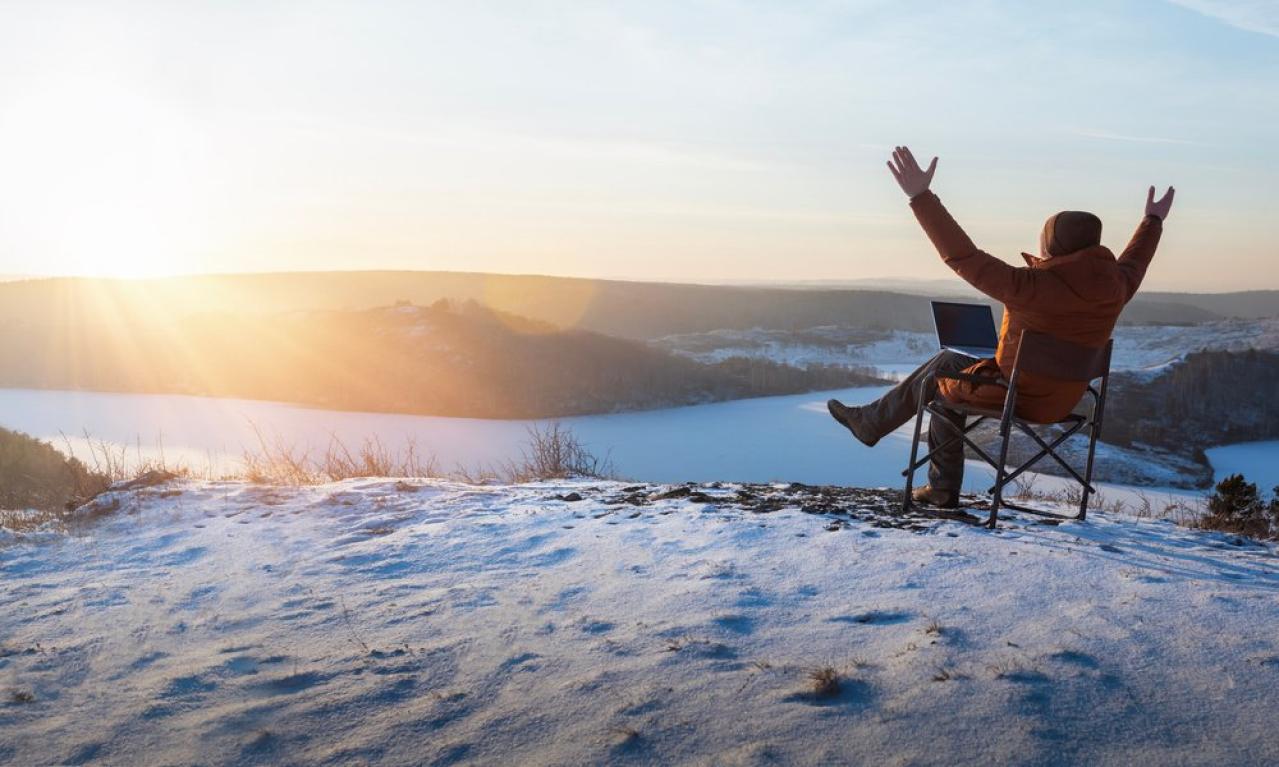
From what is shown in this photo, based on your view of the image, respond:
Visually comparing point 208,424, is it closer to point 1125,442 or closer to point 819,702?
point 819,702

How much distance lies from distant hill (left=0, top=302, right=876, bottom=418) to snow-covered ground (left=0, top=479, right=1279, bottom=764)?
22533 millimetres

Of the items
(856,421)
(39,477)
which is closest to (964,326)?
(856,421)

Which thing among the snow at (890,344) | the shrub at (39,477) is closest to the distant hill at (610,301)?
the snow at (890,344)

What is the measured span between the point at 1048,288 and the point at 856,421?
1657mm

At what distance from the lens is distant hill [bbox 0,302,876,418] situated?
28.3 meters

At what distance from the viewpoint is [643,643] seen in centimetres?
336

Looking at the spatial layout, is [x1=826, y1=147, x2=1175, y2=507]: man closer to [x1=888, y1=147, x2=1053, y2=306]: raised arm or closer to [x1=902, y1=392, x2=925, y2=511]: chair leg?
[x1=888, y1=147, x2=1053, y2=306]: raised arm

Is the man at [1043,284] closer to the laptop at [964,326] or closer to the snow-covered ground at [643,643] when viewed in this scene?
the laptop at [964,326]

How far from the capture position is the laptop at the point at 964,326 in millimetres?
5574

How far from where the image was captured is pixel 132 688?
317 cm

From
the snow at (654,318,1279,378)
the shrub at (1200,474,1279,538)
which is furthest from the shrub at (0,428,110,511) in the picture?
the snow at (654,318,1279,378)

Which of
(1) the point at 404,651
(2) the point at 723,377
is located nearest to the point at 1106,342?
(1) the point at 404,651

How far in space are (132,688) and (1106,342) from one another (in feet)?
16.2

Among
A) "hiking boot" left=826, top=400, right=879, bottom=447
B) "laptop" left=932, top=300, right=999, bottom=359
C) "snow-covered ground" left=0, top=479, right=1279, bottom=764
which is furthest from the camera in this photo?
"hiking boot" left=826, top=400, right=879, bottom=447
